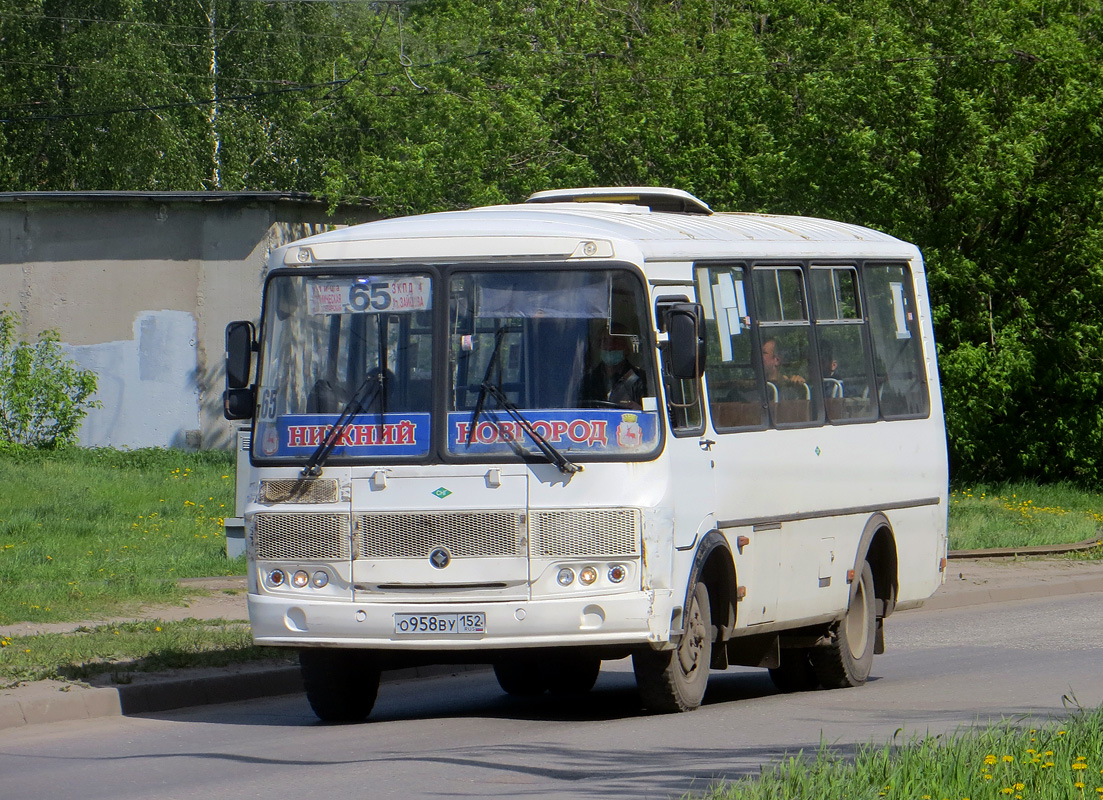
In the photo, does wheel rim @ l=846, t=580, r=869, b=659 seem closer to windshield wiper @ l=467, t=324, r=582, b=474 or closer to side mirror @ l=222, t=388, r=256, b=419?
windshield wiper @ l=467, t=324, r=582, b=474

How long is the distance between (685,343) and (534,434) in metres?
0.96

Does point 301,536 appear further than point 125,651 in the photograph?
No

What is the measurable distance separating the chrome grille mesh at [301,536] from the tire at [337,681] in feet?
2.11

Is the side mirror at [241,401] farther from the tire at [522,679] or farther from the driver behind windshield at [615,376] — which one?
the tire at [522,679]

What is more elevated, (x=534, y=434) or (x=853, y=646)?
(x=534, y=434)

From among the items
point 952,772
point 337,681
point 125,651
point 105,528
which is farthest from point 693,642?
point 105,528

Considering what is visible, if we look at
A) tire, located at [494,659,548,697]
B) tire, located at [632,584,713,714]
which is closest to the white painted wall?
tire, located at [494,659,548,697]

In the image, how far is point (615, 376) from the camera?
30.8 feet

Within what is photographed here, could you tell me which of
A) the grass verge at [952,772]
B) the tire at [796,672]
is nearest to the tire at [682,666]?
the tire at [796,672]

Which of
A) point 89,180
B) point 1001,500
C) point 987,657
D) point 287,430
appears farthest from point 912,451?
point 89,180

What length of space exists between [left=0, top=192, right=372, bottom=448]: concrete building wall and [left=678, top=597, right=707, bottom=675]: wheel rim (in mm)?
20436

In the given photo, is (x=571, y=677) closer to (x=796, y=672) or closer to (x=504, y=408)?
(x=796, y=672)

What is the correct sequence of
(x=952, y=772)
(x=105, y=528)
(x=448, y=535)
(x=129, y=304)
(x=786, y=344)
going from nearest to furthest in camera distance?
(x=952, y=772) → (x=448, y=535) → (x=786, y=344) → (x=105, y=528) → (x=129, y=304)

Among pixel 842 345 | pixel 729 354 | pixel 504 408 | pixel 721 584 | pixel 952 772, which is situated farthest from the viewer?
pixel 842 345
